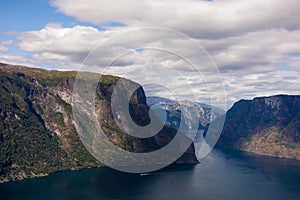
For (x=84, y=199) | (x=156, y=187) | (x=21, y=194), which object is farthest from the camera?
(x=156, y=187)

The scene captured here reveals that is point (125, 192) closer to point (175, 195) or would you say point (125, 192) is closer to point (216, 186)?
point (175, 195)

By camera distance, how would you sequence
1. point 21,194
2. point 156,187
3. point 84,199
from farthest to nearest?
point 156,187 → point 21,194 → point 84,199

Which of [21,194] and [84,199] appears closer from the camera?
[84,199]

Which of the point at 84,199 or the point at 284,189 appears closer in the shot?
the point at 84,199

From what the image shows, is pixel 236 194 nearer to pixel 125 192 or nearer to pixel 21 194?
pixel 125 192

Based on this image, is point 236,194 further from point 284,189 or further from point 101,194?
point 101,194

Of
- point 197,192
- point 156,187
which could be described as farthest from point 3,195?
point 197,192

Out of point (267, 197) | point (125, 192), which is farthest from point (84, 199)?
point (267, 197)
